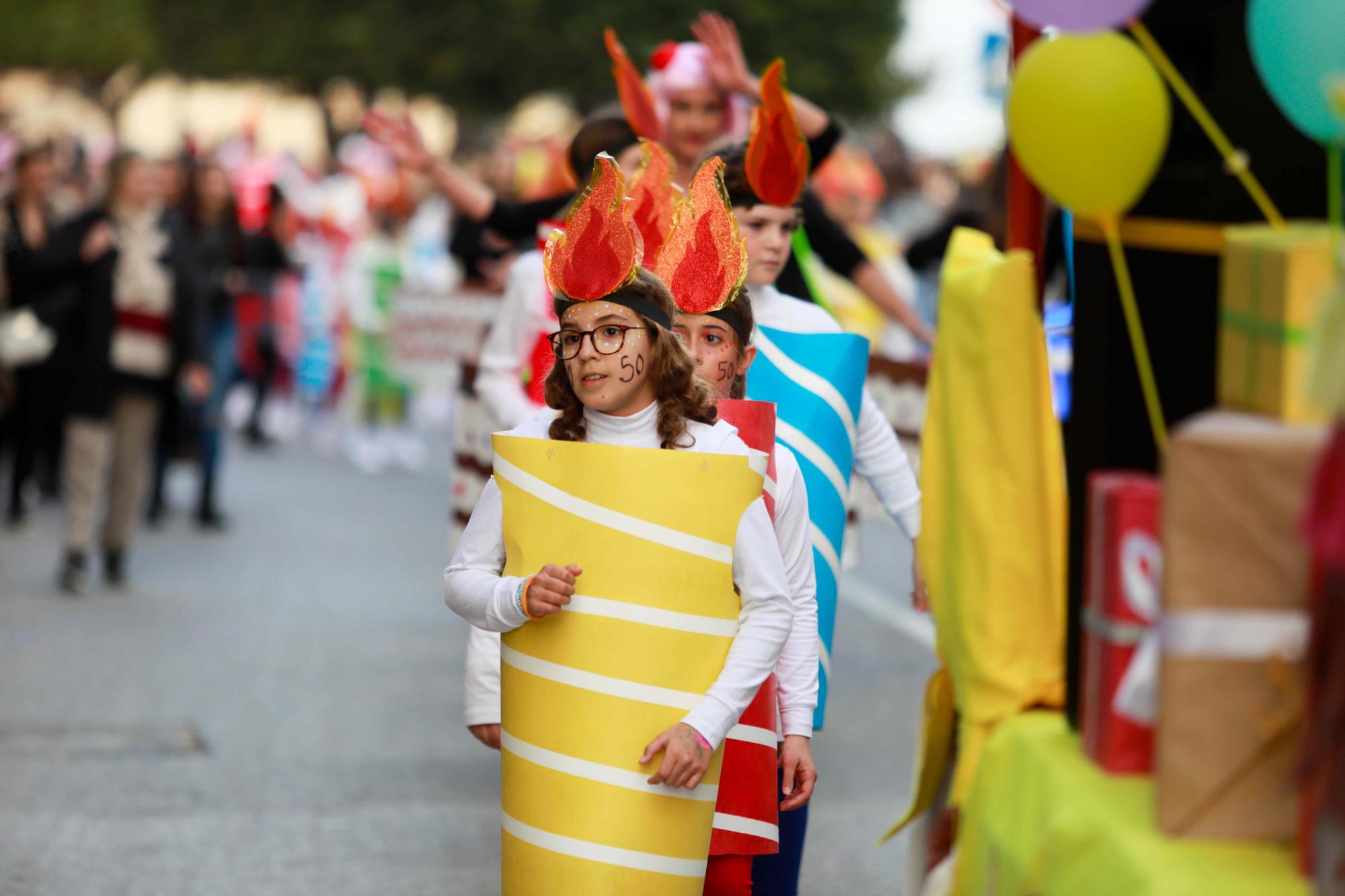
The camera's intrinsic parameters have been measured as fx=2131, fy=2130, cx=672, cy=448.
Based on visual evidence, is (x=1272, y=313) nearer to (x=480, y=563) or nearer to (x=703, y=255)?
(x=480, y=563)

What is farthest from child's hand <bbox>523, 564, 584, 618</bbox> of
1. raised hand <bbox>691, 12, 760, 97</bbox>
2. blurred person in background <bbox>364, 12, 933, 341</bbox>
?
raised hand <bbox>691, 12, 760, 97</bbox>

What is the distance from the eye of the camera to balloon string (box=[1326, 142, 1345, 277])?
97.9 inches

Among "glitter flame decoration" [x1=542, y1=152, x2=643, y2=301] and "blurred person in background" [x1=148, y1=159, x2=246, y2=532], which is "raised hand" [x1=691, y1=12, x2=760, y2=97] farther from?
"blurred person in background" [x1=148, y1=159, x2=246, y2=532]

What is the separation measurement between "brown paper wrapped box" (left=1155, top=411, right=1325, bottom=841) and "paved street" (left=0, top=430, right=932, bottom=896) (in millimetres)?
3262

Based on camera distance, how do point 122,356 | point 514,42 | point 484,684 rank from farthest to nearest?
1. point 514,42
2. point 122,356
3. point 484,684

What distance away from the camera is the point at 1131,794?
272 centimetres

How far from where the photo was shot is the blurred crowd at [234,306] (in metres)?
10.6

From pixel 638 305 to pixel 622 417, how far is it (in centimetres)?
20

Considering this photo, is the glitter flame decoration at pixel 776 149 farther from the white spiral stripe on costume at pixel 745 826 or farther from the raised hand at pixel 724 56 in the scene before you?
the white spiral stripe on costume at pixel 745 826

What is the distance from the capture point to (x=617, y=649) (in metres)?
3.40

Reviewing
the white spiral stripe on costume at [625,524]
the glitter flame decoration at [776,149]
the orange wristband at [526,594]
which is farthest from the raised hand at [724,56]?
the orange wristband at [526,594]

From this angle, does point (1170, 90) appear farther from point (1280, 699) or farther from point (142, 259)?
point (142, 259)

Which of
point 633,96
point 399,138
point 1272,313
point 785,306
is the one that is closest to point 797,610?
point 785,306

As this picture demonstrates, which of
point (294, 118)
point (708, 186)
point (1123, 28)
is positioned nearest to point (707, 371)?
point (708, 186)
